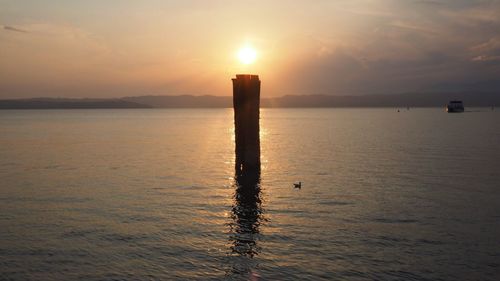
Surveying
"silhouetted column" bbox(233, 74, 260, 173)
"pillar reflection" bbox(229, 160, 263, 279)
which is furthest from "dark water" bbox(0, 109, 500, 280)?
"silhouetted column" bbox(233, 74, 260, 173)

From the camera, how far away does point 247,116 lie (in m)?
26.5

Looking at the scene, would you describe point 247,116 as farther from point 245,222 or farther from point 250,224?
point 250,224

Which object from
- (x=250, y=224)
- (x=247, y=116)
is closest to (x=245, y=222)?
(x=250, y=224)

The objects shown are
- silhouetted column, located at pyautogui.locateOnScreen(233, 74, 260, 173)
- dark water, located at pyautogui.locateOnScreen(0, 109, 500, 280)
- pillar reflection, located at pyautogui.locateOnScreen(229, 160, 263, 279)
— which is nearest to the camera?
dark water, located at pyautogui.locateOnScreen(0, 109, 500, 280)

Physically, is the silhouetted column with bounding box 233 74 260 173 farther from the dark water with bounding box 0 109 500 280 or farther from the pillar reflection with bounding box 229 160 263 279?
the dark water with bounding box 0 109 500 280

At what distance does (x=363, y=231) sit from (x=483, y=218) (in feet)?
18.8

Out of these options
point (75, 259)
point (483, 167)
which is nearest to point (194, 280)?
point (75, 259)

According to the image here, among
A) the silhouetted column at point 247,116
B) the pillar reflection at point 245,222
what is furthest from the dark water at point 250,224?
the silhouetted column at point 247,116

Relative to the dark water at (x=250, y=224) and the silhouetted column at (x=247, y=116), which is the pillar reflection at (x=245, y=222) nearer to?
the dark water at (x=250, y=224)

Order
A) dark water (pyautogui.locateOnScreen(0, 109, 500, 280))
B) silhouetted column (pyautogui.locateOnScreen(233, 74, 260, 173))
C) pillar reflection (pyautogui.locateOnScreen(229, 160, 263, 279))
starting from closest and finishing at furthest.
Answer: dark water (pyautogui.locateOnScreen(0, 109, 500, 280))
pillar reflection (pyautogui.locateOnScreen(229, 160, 263, 279))
silhouetted column (pyautogui.locateOnScreen(233, 74, 260, 173))

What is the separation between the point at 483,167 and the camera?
113 ft

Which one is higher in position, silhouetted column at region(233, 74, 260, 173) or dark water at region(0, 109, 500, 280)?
silhouetted column at region(233, 74, 260, 173)

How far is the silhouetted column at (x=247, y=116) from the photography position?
26438mm

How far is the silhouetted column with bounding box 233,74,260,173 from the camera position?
86.7 feet
